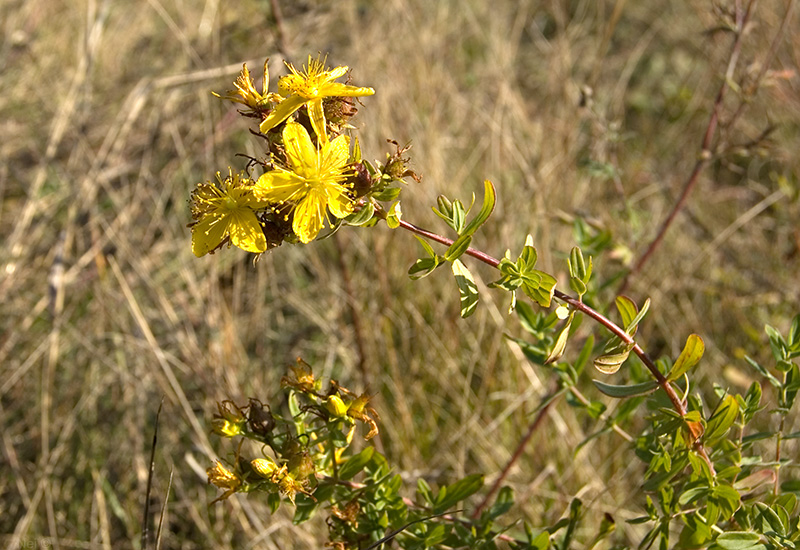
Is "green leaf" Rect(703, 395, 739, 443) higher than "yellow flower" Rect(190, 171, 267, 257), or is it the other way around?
"yellow flower" Rect(190, 171, 267, 257)

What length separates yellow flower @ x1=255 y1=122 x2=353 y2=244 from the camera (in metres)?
1.04

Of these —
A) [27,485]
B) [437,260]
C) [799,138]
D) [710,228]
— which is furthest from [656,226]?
[27,485]

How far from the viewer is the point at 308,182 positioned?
1054 millimetres

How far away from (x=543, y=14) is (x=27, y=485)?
437cm

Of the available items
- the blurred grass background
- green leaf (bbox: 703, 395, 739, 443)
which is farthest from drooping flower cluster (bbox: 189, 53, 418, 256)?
the blurred grass background

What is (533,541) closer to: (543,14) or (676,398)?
(676,398)

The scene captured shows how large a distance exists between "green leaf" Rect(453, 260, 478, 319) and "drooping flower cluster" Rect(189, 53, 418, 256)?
0.14 m

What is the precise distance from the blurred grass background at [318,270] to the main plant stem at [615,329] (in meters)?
0.67

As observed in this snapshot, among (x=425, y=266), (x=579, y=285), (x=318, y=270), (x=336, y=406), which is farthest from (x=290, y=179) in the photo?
(x=318, y=270)

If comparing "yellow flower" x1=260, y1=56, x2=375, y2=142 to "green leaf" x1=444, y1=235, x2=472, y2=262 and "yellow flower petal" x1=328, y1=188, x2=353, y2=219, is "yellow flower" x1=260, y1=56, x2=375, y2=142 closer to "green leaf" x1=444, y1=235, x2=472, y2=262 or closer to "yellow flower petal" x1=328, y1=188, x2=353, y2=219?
"yellow flower petal" x1=328, y1=188, x2=353, y2=219

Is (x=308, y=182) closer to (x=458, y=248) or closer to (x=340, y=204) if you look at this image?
(x=340, y=204)

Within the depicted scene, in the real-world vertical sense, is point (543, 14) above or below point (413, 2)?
below

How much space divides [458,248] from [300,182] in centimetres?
26

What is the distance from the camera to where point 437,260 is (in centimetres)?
107
